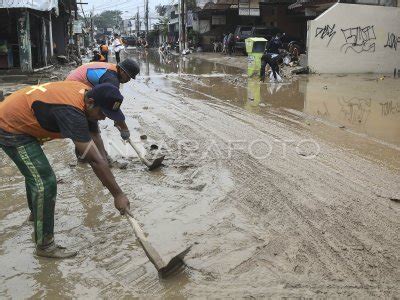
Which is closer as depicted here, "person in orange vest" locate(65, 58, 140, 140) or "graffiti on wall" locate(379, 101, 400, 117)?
"person in orange vest" locate(65, 58, 140, 140)

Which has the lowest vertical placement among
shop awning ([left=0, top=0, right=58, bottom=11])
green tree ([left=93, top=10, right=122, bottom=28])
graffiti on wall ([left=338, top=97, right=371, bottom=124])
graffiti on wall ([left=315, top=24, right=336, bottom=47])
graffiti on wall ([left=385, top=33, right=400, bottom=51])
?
graffiti on wall ([left=338, top=97, right=371, bottom=124])

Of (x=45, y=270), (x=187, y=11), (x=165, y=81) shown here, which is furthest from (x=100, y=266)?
(x=187, y=11)

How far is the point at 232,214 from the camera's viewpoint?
4.15 meters

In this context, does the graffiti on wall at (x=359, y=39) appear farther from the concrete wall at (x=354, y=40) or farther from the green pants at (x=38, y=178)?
the green pants at (x=38, y=178)

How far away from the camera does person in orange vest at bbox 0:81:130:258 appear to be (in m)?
2.98

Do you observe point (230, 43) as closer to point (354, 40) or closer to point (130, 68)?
point (354, 40)

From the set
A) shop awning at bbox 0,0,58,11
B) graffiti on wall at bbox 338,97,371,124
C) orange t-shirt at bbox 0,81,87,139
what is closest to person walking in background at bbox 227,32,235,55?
shop awning at bbox 0,0,58,11

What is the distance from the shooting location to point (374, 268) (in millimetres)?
3123

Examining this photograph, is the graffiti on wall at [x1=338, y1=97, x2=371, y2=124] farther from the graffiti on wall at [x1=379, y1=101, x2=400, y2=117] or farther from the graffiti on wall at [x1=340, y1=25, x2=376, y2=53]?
the graffiti on wall at [x1=340, y1=25, x2=376, y2=53]

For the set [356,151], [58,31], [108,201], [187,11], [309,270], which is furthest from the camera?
[187,11]

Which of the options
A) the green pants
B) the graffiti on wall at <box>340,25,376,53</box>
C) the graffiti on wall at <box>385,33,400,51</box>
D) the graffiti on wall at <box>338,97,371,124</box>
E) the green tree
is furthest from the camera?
the green tree

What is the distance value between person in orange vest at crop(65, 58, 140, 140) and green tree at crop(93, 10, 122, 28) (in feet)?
366

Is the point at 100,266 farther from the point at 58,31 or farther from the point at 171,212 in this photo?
the point at 58,31

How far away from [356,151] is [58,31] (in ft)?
76.1
